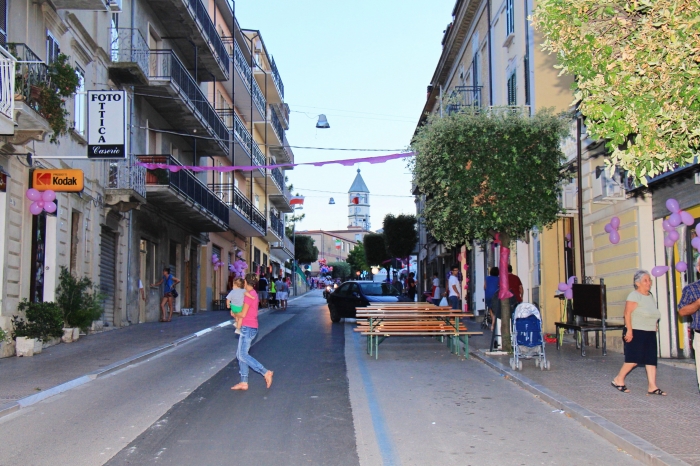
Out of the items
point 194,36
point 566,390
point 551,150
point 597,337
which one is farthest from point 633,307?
point 194,36

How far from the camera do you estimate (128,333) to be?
20.1m

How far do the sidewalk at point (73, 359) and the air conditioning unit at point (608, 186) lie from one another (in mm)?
9629

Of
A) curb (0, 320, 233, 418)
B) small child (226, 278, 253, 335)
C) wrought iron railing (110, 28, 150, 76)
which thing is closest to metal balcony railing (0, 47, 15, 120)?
curb (0, 320, 233, 418)

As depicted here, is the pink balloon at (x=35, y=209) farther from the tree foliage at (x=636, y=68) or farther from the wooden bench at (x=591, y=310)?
the tree foliage at (x=636, y=68)

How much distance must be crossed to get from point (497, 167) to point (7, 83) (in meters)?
8.63

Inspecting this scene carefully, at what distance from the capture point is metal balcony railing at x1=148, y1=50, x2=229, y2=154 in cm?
2530

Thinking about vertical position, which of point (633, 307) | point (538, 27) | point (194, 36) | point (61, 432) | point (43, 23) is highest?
point (194, 36)

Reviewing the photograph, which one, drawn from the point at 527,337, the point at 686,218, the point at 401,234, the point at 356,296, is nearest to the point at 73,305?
the point at 356,296

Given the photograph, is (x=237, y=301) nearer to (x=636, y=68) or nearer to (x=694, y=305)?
(x=694, y=305)

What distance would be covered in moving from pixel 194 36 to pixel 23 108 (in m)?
16.2

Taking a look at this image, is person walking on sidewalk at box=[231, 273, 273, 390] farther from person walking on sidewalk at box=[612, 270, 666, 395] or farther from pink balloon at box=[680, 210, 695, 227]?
pink balloon at box=[680, 210, 695, 227]

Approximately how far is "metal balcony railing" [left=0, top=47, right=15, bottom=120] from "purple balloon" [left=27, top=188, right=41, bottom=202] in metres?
2.73

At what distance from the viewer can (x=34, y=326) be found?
599 inches

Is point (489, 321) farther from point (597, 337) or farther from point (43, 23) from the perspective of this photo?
point (43, 23)
